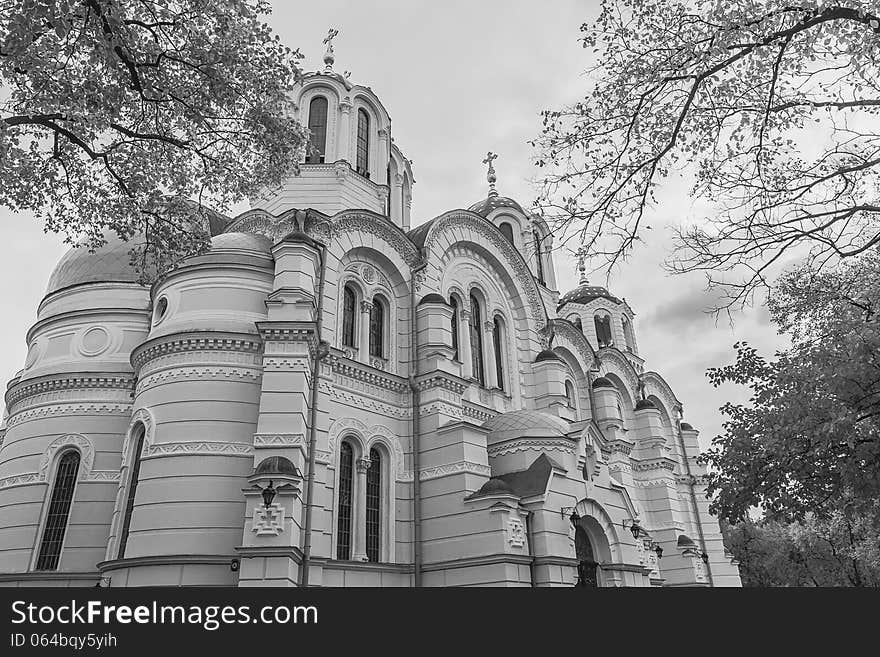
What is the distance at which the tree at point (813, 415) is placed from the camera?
10.2 m

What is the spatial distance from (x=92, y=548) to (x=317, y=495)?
6292 millimetres

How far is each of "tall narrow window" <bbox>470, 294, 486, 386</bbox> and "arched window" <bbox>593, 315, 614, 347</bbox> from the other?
14496mm

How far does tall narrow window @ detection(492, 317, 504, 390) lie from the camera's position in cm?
2286

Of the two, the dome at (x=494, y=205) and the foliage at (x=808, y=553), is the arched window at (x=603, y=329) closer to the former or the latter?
the dome at (x=494, y=205)

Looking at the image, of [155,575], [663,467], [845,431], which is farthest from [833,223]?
[663,467]

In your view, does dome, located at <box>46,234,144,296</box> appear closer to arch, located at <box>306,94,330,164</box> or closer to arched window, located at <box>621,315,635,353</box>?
arch, located at <box>306,94,330,164</box>

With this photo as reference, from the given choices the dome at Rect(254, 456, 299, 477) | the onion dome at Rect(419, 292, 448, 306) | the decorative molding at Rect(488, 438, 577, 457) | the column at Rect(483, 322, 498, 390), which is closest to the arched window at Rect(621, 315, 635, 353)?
the column at Rect(483, 322, 498, 390)

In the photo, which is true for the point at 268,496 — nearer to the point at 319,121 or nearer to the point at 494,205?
the point at 319,121

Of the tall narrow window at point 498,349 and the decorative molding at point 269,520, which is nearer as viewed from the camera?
the decorative molding at point 269,520

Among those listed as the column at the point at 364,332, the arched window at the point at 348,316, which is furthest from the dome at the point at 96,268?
the column at the point at 364,332

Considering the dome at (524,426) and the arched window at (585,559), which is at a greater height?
the dome at (524,426)

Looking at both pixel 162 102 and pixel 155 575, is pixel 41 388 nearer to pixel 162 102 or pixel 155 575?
pixel 155 575

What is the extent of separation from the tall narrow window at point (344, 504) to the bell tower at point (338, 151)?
8527 mm

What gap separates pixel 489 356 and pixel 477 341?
0.72 meters
